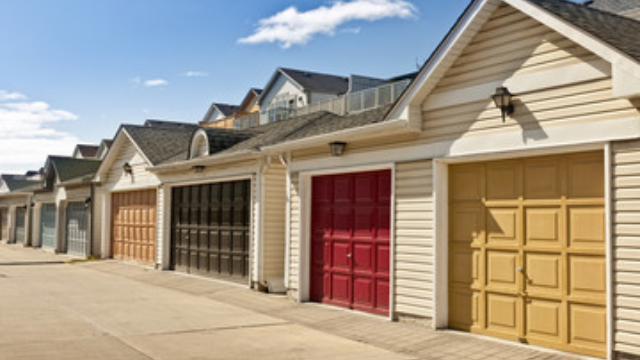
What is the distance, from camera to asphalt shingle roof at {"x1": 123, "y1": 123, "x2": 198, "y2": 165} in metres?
19.4

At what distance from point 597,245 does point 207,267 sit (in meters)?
11.1

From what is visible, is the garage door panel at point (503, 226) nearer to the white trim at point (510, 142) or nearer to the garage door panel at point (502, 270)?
the garage door panel at point (502, 270)

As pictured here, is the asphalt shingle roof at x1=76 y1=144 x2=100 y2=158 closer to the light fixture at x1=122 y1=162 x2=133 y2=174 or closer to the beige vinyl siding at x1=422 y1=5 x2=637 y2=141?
the light fixture at x1=122 y1=162 x2=133 y2=174

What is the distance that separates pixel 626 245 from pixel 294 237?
269 inches

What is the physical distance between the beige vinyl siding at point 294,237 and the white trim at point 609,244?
641cm

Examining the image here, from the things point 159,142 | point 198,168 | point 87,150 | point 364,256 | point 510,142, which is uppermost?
point 87,150

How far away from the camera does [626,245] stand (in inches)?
269

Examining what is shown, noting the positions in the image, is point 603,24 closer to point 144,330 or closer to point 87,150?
point 144,330

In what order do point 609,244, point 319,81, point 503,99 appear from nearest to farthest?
point 609,244 → point 503,99 → point 319,81

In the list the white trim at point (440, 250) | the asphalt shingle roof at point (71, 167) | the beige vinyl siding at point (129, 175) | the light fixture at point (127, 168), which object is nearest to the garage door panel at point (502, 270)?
the white trim at point (440, 250)

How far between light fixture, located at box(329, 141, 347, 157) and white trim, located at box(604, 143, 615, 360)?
4.94 m

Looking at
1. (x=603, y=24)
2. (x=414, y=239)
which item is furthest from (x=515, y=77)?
(x=414, y=239)

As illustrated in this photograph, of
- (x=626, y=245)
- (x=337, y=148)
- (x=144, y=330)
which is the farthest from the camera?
(x=337, y=148)

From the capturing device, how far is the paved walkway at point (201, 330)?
26.0ft
